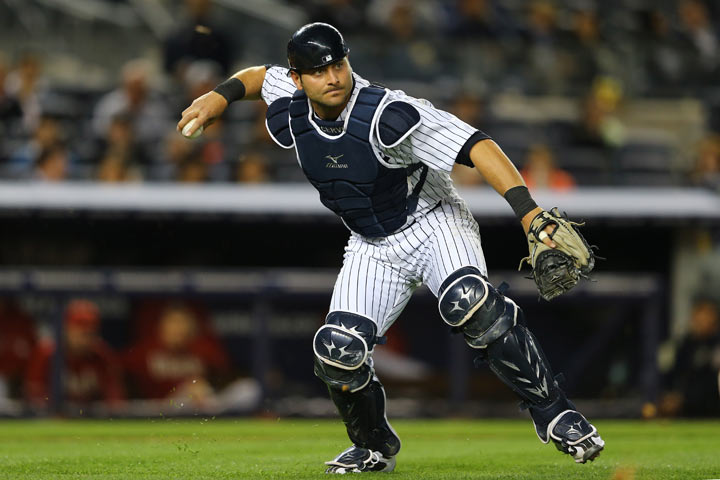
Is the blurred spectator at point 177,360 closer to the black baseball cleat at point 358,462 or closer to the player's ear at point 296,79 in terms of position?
the black baseball cleat at point 358,462

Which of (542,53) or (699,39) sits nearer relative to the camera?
(542,53)

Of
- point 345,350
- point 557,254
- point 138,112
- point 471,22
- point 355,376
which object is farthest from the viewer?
point 471,22

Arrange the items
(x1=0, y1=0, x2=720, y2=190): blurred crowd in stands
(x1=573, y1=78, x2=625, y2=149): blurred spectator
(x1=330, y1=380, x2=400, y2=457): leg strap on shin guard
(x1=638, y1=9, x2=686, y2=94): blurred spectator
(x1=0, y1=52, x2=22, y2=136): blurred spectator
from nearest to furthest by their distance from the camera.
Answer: (x1=330, y1=380, x2=400, y2=457): leg strap on shin guard, (x1=0, y1=0, x2=720, y2=190): blurred crowd in stands, (x1=0, y1=52, x2=22, y2=136): blurred spectator, (x1=573, y1=78, x2=625, y2=149): blurred spectator, (x1=638, y1=9, x2=686, y2=94): blurred spectator

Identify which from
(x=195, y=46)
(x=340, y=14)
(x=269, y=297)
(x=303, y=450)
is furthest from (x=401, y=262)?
(x=340, y=14)

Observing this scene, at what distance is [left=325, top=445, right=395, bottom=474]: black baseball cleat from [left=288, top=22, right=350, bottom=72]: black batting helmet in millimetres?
1609

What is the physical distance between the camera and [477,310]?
427 centimetres

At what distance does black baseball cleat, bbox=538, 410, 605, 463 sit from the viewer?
165 inches

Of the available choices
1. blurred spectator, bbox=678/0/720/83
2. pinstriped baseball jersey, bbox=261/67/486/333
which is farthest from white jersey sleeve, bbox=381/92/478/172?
blurred spectator, bbox=678/0/720/83

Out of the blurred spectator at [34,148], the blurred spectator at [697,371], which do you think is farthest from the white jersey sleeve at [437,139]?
the blurred spectator at [34,148]

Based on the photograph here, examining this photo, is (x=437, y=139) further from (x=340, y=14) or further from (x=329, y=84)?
(x=340, y=14)

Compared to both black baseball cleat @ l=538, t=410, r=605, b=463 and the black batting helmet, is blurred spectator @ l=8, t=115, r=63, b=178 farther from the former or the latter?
black baseball cleat @ l=538, t=410, r=605, b=463

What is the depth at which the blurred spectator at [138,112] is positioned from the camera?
33.4 ft

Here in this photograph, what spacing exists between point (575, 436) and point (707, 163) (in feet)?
23.3

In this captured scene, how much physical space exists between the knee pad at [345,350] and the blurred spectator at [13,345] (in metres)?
4.98
